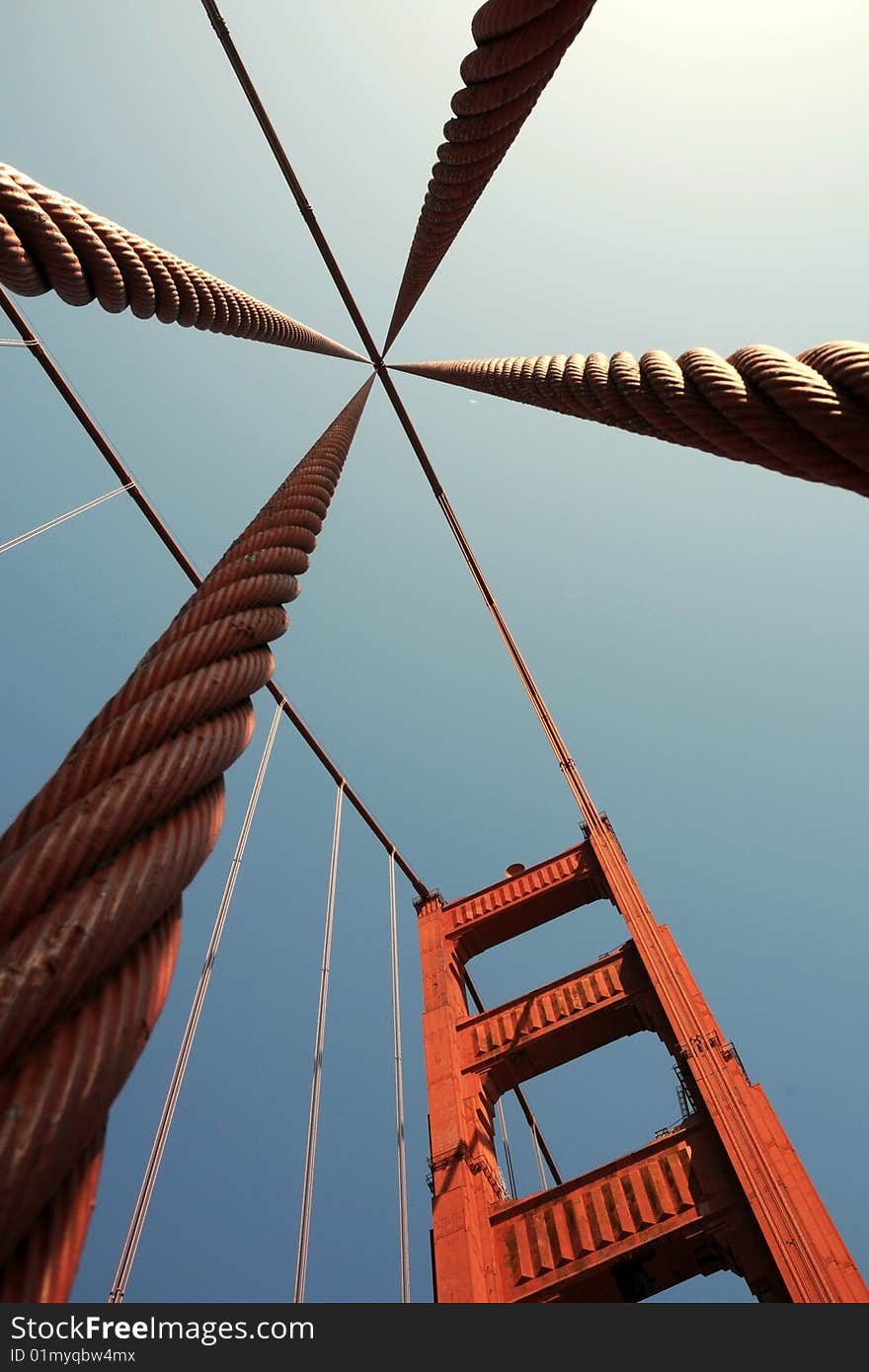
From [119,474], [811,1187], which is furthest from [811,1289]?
[119,474]

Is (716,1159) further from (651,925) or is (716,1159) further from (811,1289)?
(651,925)

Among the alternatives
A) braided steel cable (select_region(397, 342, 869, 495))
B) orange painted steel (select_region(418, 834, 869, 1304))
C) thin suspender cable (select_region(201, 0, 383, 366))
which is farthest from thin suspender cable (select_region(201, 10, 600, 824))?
braided steel cable (select_region(397, 342, 869, 495))

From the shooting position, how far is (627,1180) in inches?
272

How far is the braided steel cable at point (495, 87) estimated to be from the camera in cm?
168

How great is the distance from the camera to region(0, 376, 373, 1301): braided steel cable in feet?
1.71

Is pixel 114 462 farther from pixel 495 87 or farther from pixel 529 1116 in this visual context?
pixel 529 1116

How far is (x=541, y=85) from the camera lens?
2.06 meters

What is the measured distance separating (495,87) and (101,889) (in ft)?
6.59

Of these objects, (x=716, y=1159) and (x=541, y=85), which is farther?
(x=716, y=1159)

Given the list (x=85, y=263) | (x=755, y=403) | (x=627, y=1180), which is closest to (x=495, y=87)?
(x=85, y=263)

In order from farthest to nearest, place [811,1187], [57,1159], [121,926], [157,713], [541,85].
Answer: [811,1187], [541,85], [157,713], [121,926], [57,1159]

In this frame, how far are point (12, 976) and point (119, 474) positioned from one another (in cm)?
678

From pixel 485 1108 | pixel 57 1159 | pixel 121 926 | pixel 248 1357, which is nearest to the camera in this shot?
pixel 57 1159

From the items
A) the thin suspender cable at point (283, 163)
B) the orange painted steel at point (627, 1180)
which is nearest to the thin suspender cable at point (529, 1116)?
the orange painted steel at point (627, 1180)
